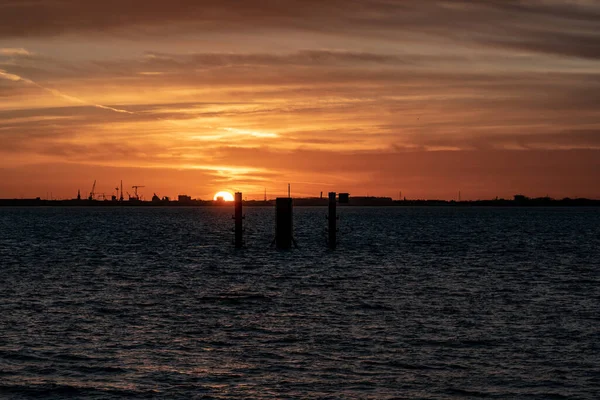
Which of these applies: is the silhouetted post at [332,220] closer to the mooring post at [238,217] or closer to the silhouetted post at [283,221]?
the silhouetted post at [283,221]

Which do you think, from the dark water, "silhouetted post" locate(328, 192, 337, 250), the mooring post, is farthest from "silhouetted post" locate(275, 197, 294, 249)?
the dark water

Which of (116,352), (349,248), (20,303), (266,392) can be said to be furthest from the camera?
(349,248)

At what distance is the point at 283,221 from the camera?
230ft

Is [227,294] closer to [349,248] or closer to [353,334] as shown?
[353,334]

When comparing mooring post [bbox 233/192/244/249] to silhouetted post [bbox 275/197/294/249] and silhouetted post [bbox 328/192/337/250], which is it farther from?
silhouetted post [bbox 328/192/337/250]

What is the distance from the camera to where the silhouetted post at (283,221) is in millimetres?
67188

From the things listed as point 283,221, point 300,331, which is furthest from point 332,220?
point 300,331

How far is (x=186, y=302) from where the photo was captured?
124ft

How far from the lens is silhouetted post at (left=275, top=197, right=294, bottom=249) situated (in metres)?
67.2

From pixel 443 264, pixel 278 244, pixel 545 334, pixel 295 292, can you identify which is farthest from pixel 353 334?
pixel 278 244

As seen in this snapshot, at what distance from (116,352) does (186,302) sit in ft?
40.7

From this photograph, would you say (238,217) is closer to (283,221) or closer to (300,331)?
(283,221)

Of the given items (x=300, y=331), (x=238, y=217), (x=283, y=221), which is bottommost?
(x=300, y=331)

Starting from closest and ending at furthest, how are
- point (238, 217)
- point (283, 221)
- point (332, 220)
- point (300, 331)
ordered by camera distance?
point (300, 331)
point (283, 221)
point (238, 217)
point (332, 220)
